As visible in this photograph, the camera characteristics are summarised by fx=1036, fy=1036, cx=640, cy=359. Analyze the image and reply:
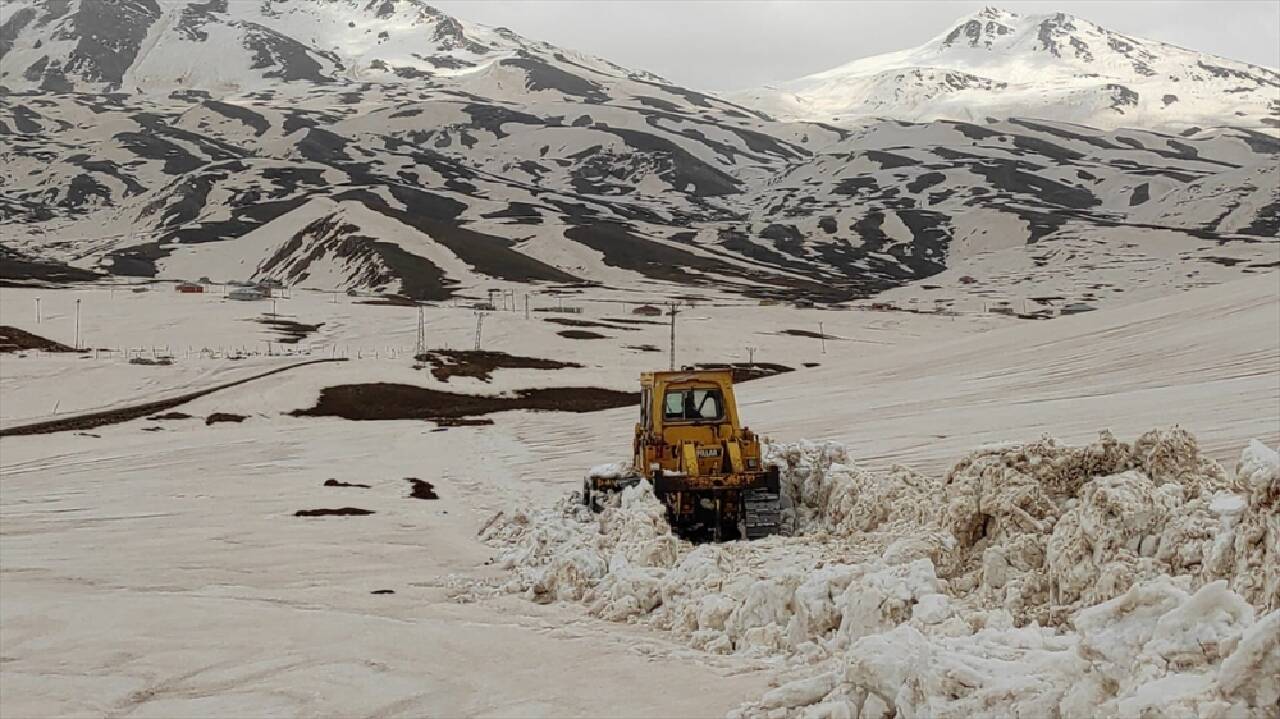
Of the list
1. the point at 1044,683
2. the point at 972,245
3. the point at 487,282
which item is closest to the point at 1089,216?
the point at 972,245

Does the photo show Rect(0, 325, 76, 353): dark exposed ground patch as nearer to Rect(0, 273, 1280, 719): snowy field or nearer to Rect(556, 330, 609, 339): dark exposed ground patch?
Rect(0, 273, 1280, 719): snowy field

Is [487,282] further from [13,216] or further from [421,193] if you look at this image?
[13,216]

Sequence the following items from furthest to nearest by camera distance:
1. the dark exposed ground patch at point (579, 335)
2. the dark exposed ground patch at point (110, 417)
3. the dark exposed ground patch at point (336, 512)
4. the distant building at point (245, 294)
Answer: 1. the distant building at point (245, 294)
2. the dark exposed ground patch at point (579, 335)
3. the dark exposed ground patch at point (110, 417)
4. the dark exposed ground patch at point (336, 512)

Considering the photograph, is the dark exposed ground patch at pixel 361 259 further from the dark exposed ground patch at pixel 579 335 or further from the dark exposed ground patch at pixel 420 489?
the dark exposed ground patch at pixel 420 489

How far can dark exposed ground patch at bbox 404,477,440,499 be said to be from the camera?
75.8ft

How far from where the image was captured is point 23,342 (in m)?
56.3

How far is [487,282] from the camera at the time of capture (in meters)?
115

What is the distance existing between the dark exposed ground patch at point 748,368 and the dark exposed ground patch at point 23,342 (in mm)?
35611

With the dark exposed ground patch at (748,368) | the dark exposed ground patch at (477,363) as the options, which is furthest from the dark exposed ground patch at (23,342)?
the dark exposed ground patch at (748,368)

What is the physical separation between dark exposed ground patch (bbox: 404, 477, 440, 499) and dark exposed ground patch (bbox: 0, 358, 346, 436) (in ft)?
62.5

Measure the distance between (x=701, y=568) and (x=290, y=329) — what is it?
62.7m

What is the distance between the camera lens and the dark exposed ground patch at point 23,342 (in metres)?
54.5

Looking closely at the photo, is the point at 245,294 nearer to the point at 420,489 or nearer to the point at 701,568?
the point at 420,489

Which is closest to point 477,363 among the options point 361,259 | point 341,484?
point 341,484
